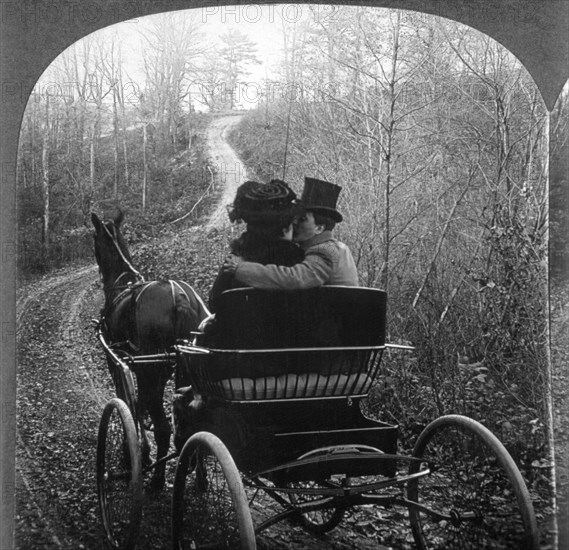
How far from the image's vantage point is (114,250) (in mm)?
3549

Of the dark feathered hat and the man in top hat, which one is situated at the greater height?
the dark feathered hat

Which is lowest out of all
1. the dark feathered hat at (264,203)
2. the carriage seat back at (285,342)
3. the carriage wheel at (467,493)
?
the carriage wheel at (467,493)

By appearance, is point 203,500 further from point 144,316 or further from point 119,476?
point 144,316

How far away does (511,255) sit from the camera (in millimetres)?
3695

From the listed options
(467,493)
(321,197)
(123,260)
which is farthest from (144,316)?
(467,493)

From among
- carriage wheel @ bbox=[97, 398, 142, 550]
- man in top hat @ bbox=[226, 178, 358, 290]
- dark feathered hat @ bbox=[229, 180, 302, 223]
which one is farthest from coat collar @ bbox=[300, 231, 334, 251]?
carriage wheel @ bbox=[97, 398, 142, 550]

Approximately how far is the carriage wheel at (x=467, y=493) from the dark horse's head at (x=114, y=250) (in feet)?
5.24

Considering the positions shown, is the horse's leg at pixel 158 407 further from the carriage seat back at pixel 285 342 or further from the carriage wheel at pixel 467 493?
the carriage wheel at pixel 467 493

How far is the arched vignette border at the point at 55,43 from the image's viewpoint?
3.78 m

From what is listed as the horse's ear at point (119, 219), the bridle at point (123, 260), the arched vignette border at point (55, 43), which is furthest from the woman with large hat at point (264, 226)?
the arched vignette border at point (55, 43)

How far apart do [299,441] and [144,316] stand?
0.95m

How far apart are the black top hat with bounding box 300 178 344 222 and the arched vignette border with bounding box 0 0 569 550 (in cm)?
96

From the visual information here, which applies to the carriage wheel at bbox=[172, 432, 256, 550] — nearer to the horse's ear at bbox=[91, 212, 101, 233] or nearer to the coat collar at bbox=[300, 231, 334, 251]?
the coat collar at bbox=[300, 231, 334, 251]

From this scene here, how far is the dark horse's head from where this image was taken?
3551 millimetres
